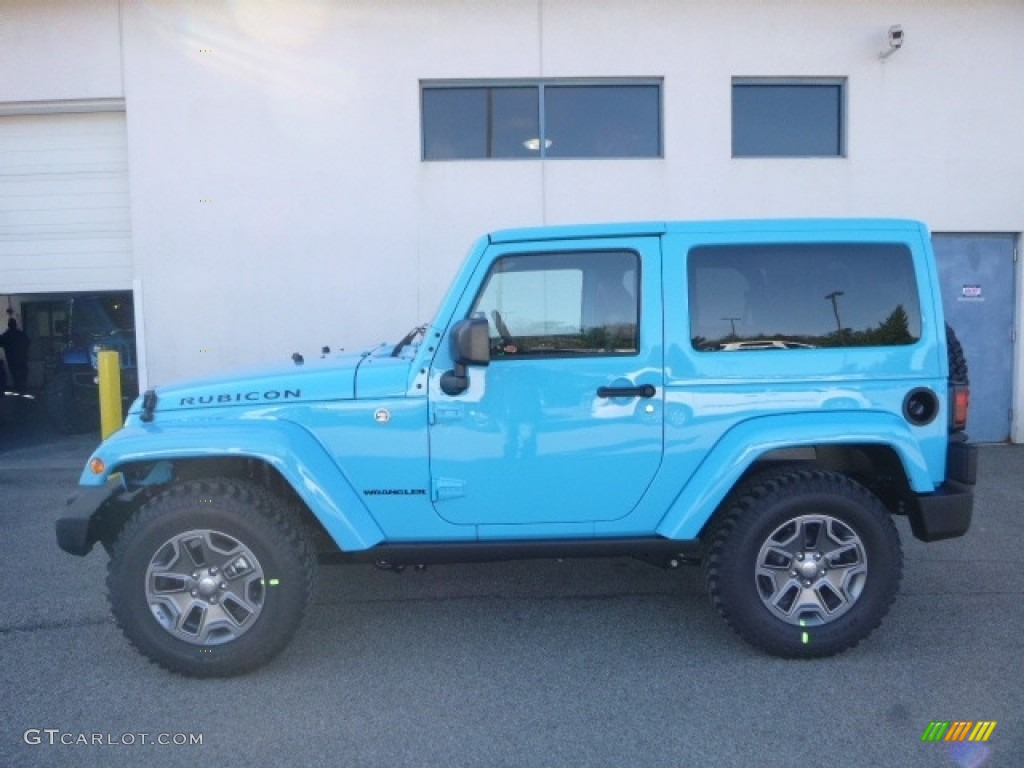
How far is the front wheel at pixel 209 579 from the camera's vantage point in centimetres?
344

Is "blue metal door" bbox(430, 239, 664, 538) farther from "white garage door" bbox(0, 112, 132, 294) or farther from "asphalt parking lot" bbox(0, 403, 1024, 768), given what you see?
"white garage door" bbox(0, 112, 132, 294)

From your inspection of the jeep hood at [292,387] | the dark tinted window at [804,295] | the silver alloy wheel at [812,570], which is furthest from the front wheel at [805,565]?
the jeep hood at [292,387]

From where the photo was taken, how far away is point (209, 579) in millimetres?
3502

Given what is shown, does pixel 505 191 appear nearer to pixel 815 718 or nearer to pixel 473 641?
pixel 473 641

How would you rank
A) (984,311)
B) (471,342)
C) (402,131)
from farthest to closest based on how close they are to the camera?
(984,311)
(402,131)
(471,342)

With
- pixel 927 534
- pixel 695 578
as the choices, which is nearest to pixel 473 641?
pixel 695 578

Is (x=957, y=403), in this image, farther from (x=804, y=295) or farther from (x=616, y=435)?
(x=616, y=435)

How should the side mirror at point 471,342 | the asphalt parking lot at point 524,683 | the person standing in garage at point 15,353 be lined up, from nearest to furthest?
1. the asphalt parking lot at point 524,683
2. the side mirror at point 471,342
3. the person standing in garage at point 15,353

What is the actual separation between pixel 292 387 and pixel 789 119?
275 inches

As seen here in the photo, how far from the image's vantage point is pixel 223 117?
26.8 ft

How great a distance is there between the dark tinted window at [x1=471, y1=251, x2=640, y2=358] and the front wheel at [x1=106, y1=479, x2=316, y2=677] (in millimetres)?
1357

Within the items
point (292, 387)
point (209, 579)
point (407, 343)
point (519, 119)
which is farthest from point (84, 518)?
point (519, 119)

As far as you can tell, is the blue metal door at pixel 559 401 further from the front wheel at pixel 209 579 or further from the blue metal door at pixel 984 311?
the blue metal door at pixel 984 311

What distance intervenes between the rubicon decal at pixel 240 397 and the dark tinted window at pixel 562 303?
3.14 feet
